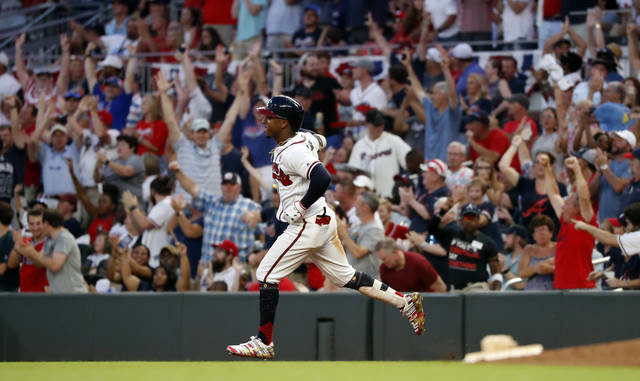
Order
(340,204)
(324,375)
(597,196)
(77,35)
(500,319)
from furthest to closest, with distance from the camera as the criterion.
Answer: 1. (77,35)
2. (340,204)
3. (597,196)
4. (500,319)
5. (324,375)

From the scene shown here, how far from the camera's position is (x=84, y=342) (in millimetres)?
10109

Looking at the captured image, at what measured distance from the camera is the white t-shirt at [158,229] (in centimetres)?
1270

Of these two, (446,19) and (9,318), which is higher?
(446,19)

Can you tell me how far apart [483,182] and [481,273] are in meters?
1.47

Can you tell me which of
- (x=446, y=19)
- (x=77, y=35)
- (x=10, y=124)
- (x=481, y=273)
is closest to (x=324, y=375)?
(x=481, y=273)

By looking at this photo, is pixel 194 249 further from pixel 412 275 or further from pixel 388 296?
pixel 388 296

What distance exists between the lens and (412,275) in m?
9.96

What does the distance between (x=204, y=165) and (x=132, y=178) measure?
132 centimetres

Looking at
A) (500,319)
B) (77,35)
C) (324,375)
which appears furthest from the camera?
(77,35)

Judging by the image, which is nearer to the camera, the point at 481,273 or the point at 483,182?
the point at 481,273

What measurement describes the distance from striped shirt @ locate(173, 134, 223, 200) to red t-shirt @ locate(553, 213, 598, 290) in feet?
17.4

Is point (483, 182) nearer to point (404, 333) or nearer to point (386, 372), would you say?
point (404, 333)

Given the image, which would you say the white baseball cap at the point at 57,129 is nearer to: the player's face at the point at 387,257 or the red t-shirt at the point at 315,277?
the red t-shirt at the point at 315,277

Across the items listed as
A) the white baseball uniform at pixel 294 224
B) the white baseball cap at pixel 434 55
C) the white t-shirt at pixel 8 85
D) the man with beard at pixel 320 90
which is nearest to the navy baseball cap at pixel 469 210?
the white baseball uniform at pixel 294 224
